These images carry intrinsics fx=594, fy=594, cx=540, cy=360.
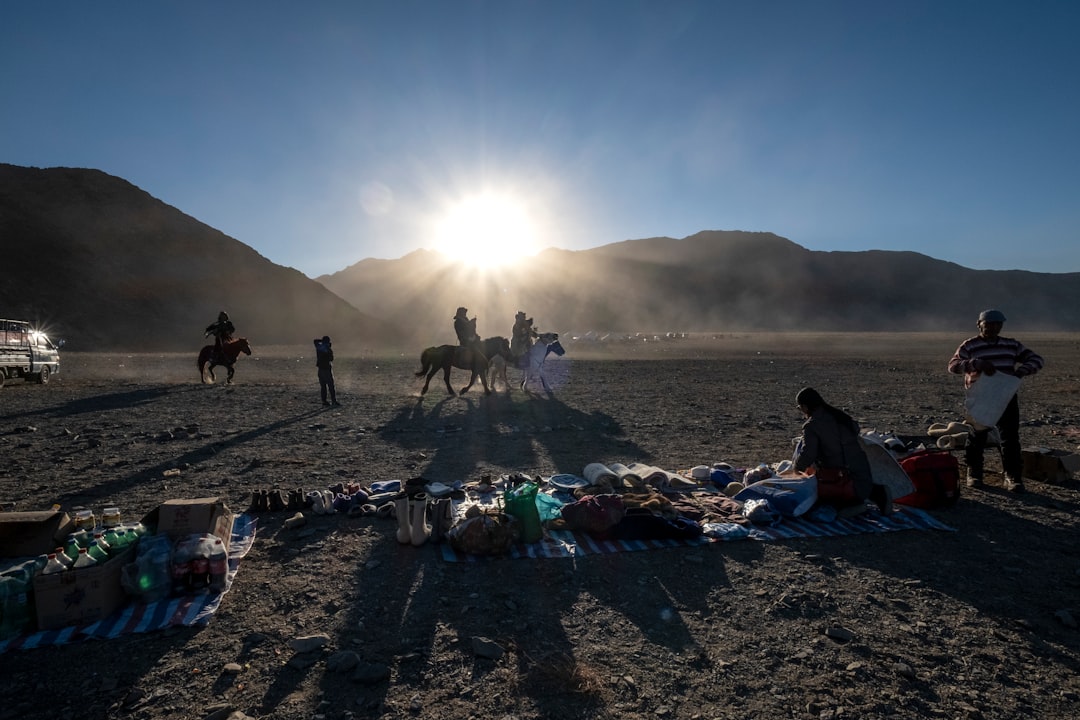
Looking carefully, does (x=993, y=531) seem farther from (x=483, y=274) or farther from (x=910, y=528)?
(x=483, y=274)

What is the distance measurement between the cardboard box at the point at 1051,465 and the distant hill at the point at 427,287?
51.3 m

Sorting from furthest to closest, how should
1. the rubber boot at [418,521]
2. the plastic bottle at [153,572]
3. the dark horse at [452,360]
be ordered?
the dark horse at [452,360]
the rubber boot at [418,521]
the plastic bottle at [153,572]

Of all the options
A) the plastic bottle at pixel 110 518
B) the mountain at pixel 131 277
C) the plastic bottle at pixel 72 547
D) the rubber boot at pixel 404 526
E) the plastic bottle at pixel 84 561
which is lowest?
the rubber boot at pixel 404 526

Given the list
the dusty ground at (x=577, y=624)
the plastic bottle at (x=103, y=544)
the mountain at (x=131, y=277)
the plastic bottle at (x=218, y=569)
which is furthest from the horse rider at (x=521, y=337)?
the mountain at (x=131, y=277)

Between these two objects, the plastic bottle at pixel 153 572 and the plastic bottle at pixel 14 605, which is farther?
the plastic bottle at pixel 153 572

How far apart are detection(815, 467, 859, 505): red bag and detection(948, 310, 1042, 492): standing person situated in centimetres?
227

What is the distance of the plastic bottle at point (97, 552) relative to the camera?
4.20 meters

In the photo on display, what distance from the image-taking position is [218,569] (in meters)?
4.49

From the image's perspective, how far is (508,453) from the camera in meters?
9.42

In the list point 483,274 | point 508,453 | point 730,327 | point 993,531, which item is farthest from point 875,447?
point 483,274

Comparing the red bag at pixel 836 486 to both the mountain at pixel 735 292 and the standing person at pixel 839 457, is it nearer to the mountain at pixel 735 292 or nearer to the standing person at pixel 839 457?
the standing person at pixel 839 457

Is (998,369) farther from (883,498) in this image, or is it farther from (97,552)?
(97,552)

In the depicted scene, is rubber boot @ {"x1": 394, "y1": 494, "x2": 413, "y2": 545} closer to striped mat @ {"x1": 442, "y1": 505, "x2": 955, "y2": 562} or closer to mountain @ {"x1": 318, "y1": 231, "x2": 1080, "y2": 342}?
striped mat @ {"x1": 442, "y1": 505, "x2": 955, "y2": 562}

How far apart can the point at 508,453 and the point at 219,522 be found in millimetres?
4979
